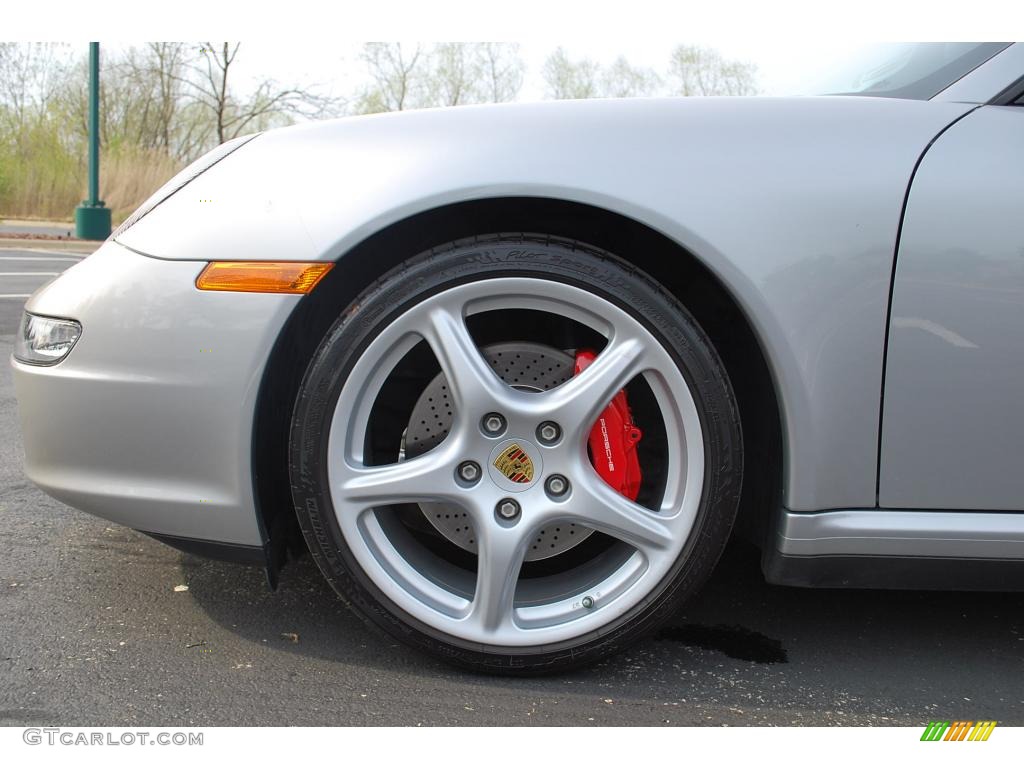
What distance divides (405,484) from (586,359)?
45 cm

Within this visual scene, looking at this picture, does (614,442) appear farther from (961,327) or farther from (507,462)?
(961,327)

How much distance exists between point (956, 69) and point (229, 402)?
1578 mm

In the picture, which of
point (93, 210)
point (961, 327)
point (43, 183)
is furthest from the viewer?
point (43, 183)

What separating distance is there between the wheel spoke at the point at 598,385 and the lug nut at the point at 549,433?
0.02 m

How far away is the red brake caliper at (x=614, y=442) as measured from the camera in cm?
177

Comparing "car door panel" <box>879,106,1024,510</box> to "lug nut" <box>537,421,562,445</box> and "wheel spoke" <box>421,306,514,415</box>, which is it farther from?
"wheel spoke" <box>421,306,514,415</box>

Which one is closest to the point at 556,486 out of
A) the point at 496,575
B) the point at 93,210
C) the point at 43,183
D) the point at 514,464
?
the point at 514,464

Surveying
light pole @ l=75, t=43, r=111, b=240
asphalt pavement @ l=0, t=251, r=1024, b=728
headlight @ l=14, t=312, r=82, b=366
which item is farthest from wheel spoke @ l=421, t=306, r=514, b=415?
light pole @ l=75, t=43, r=111, b=240

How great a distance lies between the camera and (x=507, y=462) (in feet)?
5.47

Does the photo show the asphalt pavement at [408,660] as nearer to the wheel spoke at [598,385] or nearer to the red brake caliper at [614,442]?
the red brake caliper at [614,442]

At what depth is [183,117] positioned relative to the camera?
76.2 ft

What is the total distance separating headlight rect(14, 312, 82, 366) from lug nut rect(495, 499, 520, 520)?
88 centimetres

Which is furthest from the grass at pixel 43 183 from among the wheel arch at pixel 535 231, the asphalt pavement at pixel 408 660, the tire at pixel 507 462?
the tire at pixel 507 462
